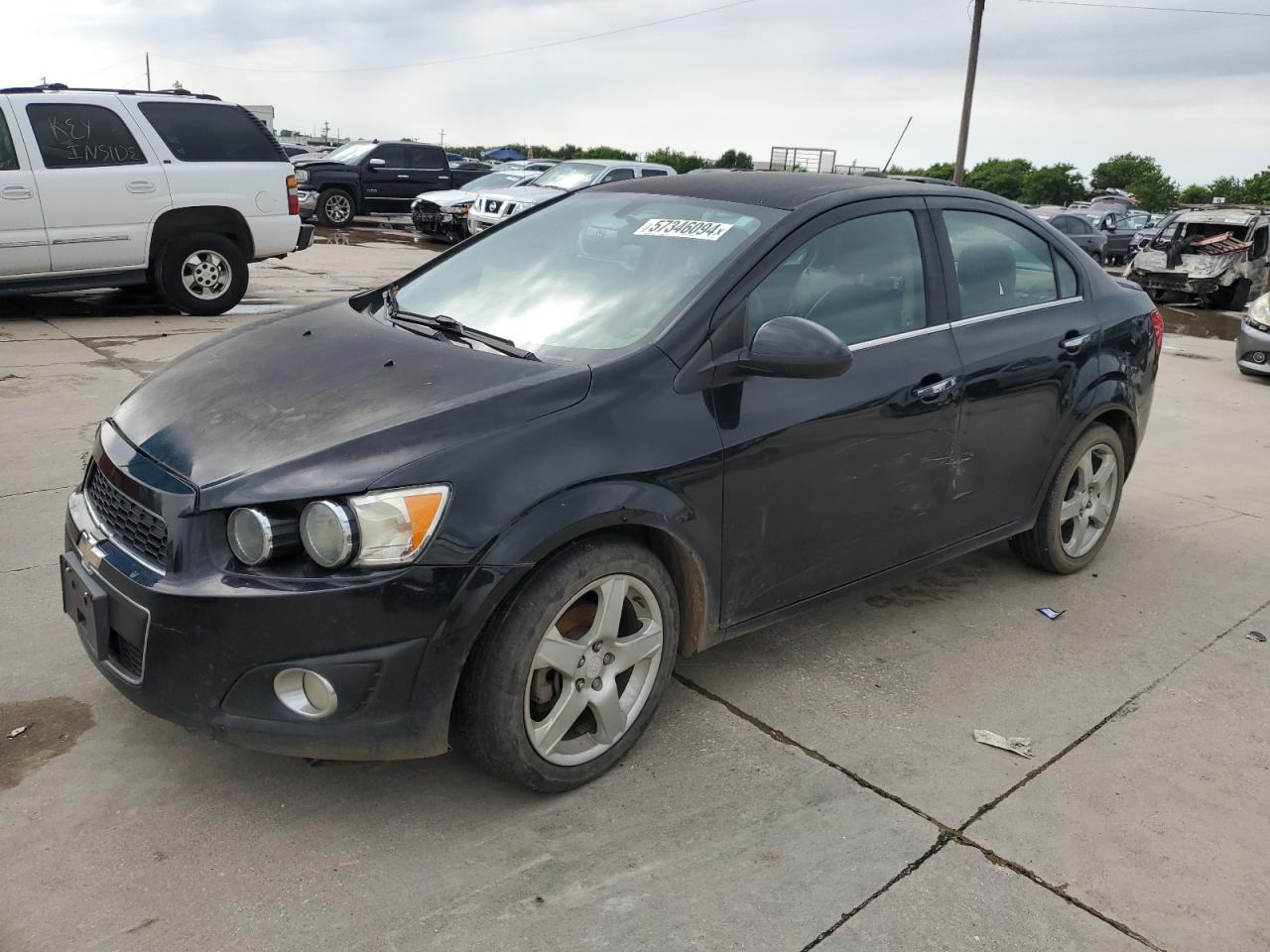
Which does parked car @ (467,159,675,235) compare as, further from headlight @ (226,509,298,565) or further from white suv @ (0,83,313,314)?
headlight @ (226,509,298,565)

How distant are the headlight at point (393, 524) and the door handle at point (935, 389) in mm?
1841

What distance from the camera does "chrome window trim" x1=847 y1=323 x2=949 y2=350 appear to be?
142 inches

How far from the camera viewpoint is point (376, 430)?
107 inches

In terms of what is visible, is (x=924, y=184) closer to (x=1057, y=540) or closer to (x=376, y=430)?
(x=1057, y=540)

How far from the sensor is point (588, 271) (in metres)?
3.61

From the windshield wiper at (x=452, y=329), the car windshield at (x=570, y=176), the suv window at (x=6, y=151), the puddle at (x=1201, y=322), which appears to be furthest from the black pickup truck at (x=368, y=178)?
the windshield wiper at (x=452, y=329)

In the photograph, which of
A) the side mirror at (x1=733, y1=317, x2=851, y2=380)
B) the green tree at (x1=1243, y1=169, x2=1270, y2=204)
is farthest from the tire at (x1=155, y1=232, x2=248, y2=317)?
the green tree at (x1=1243, y1=169, x2=1270, y2=204)

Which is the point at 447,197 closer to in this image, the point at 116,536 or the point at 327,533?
the point at 116,536

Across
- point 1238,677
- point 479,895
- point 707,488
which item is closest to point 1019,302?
point 1238,677

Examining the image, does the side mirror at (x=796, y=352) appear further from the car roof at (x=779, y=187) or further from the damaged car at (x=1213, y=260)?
the damaged car at (x=1213, y=260)

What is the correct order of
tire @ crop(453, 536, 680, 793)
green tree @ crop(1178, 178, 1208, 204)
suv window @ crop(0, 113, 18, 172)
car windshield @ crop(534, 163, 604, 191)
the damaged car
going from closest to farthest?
tire @ crop(453, 536, 680, 793)
suv window @ crop(0, 113, 18, 172)
car windshield @ crop(534, 163, 604, 191)
the damaged car
green tree @ crop(1178, 178, 1208, 204)

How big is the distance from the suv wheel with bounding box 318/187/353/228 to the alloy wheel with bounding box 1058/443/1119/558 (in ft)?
61.6

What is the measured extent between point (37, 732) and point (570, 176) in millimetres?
16311

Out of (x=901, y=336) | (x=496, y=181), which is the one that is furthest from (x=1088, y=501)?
(x=496, y=181)
